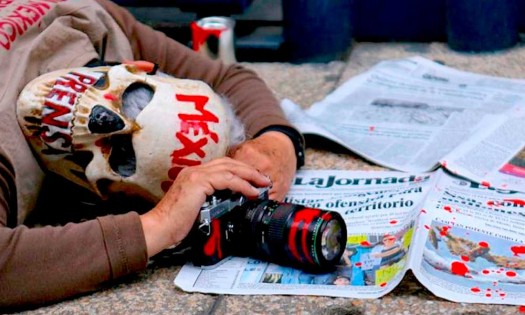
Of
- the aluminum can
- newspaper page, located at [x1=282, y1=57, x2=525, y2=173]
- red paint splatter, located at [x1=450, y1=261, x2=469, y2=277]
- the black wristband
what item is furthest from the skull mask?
the aluminum can

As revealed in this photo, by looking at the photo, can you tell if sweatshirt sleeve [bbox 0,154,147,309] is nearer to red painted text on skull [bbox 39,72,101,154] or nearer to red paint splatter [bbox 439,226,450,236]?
red painted text on skull [bbox 39,72,101,154]

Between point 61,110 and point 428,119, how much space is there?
80 centimetres

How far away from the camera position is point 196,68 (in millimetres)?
1694

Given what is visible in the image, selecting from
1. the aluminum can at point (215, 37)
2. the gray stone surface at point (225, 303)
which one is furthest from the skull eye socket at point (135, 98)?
the aluminum can at point (215, 37)

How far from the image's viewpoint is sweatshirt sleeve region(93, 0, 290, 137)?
1644 mm

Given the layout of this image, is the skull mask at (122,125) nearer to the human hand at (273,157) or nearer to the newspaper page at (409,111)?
the human hand at (273,157)

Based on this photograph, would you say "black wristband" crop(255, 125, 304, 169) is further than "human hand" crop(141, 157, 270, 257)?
Yes

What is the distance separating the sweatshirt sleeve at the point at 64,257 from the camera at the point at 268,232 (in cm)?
9

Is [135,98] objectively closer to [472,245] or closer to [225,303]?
[225,303]

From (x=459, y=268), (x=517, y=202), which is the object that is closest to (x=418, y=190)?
(x=517, y=202)

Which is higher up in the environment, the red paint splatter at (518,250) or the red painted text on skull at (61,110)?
the red painted text on skull at (61,110)

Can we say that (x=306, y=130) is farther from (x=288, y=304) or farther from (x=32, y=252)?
(x=32, y=252)

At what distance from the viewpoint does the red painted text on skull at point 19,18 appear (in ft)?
4.54

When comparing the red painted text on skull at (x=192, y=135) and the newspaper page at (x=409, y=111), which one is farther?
the newspaper page at (x=409, y=111)
